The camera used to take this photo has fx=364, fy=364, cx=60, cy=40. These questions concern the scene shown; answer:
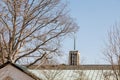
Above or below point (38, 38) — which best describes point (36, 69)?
below

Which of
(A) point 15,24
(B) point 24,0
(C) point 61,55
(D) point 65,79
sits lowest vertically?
(D) point 65,79

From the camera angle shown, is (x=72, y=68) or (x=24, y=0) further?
(x=72, y=68)

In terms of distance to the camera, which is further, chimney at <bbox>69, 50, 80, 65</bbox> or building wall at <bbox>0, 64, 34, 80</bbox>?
chimney at <bbox>69, 50, 80, 65</bbox>

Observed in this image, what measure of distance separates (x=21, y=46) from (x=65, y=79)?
6.16 meters

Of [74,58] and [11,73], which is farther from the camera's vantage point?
[74,58]

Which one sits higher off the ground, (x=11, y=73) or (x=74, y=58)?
(x=74, y=58)

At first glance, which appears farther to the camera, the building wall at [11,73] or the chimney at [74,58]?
the chimney at [74,58]

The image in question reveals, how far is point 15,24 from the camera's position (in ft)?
131

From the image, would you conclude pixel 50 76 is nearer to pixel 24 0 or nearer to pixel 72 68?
pixel 72 68

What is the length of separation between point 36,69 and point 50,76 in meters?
3.31

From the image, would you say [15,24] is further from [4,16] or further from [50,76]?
[50,76]

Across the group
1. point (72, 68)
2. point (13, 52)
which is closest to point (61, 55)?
point (72, 68)

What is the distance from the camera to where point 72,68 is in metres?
43.4

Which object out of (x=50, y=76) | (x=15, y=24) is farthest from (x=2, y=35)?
(x=50, y=76)
